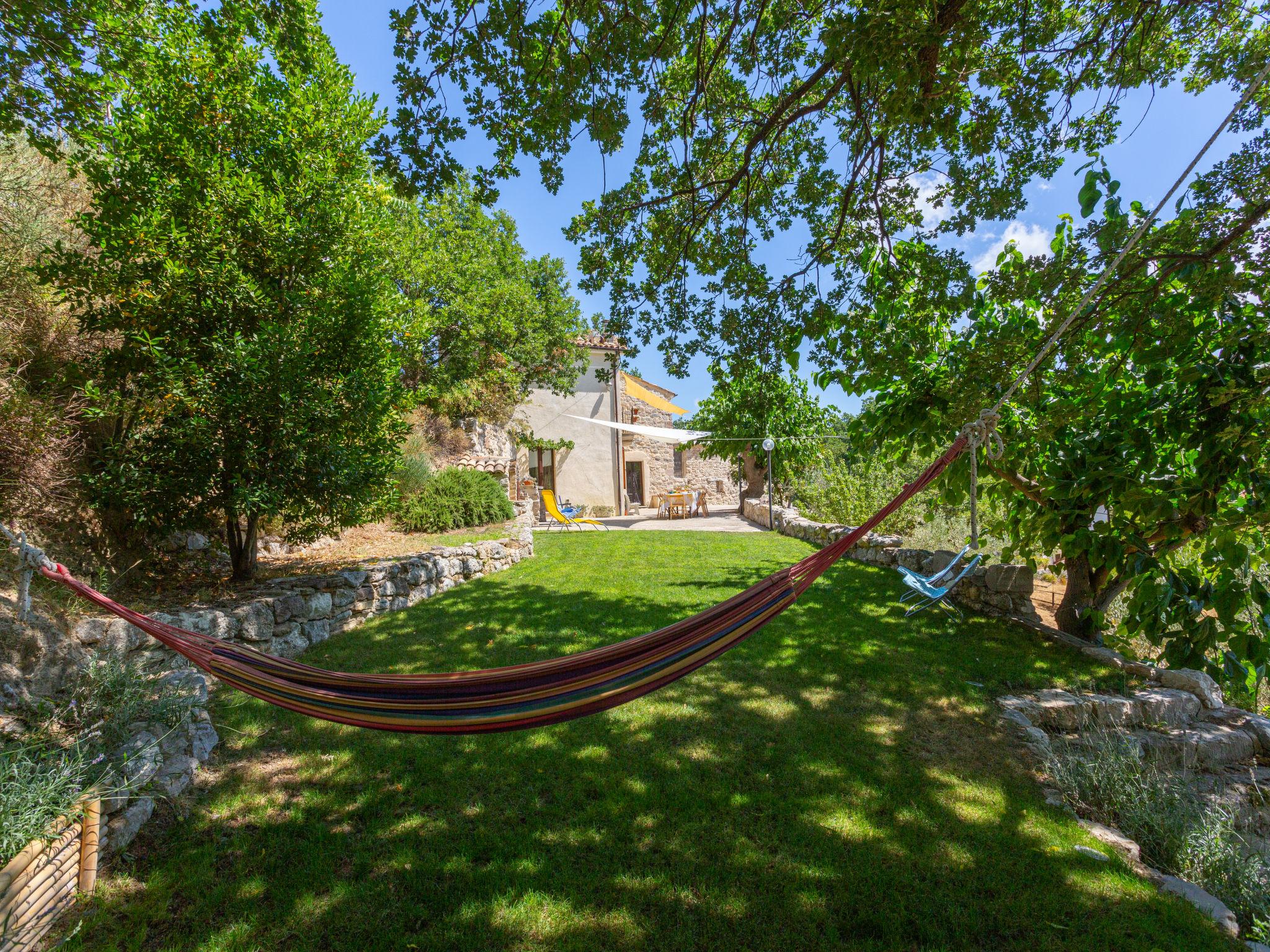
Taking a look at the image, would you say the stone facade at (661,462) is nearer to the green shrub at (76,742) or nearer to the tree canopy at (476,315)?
the tree canopy at (476,315)


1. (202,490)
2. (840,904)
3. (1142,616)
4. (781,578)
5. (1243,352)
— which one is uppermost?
(1243,352)

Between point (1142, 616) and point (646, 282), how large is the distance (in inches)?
132

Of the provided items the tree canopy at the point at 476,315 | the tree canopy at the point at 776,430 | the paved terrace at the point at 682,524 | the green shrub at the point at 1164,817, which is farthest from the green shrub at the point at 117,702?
the tree canopy at the point at 776,430

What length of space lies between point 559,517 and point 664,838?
796 centimetres

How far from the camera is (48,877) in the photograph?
147cm

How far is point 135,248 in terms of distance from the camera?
3127 mm

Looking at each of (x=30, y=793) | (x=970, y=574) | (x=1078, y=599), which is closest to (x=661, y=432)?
(x=970, y=574)

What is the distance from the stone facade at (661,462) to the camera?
1396 cm

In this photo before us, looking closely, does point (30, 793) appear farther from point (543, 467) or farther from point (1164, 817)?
point (543, 467)

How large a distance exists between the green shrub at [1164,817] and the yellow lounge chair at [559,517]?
7.36m

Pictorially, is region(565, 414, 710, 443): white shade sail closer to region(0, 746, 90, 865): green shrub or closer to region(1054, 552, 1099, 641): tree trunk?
region(1054, 552, 1099, 641): tree trunk

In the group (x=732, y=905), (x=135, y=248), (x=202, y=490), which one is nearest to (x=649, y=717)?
(x=732, y=905)

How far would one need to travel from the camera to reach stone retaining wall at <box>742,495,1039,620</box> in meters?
4.23

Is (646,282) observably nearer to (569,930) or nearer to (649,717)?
(649,717)
